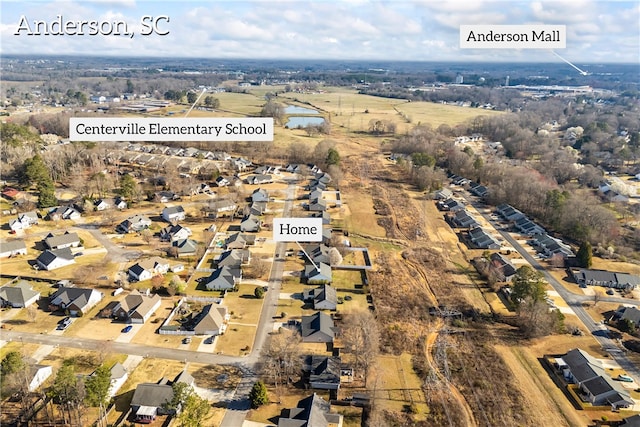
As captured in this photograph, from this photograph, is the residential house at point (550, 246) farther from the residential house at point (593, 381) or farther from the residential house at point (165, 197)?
the residential house at point (165, 197)

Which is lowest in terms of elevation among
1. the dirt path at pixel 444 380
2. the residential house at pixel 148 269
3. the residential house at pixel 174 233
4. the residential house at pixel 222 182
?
the dirt path at pixel 444 380

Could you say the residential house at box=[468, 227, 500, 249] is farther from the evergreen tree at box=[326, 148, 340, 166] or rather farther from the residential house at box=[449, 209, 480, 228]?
the evergreen tree at box=[326, 148, 340, 166]

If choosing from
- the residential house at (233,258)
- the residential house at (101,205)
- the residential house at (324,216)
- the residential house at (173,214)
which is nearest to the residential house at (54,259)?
the residential house at (173,214)

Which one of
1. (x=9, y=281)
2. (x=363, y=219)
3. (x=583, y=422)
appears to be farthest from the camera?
(x=363, y=219)

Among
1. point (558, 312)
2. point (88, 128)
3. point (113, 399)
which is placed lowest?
point (113, 399)

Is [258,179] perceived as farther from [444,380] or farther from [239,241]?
[444,380]

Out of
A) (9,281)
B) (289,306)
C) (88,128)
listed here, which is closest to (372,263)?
(289,306)

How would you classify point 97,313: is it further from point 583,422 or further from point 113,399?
point 583,422
